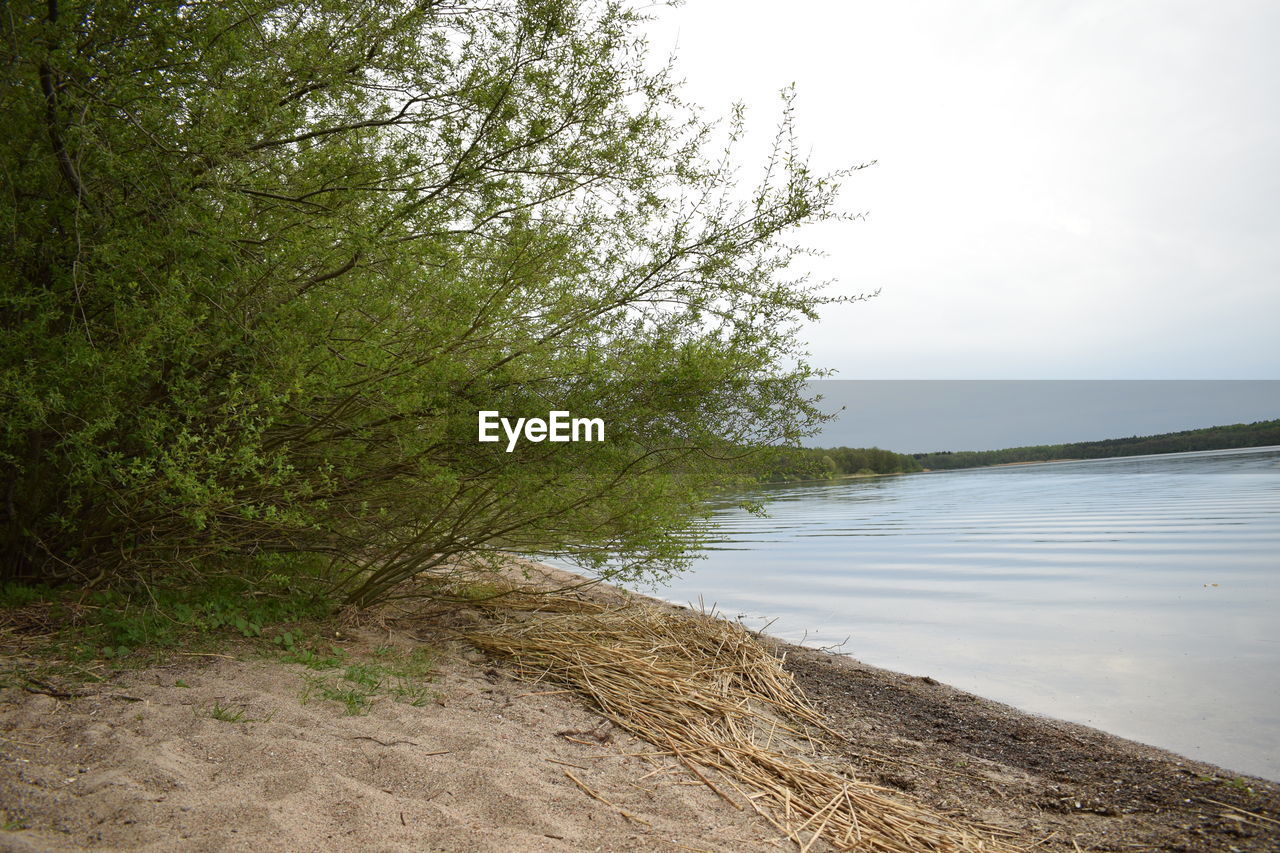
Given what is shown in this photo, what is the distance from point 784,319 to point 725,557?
8.15 meters

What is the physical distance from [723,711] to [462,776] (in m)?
1.76

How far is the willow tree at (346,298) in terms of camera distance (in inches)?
133

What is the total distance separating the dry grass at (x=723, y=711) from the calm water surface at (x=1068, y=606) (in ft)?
3.76

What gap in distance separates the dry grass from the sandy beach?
14 centimetres

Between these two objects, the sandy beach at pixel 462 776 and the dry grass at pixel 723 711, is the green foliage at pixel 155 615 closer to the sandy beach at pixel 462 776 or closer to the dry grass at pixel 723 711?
the sandy beach at pixel 462 776

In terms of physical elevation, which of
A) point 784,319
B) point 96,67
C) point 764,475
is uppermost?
point 96,67

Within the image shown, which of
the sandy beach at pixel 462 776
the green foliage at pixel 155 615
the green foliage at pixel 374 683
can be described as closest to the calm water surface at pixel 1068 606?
the sandy beach at pixel 462 776

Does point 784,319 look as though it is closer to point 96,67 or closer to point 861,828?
point 861,828

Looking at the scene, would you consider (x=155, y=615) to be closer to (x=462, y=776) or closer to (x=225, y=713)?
(x=225, y=713)

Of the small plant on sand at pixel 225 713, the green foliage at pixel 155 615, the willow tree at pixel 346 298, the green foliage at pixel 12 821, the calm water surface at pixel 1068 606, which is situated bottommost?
the calm water surface at pixel 1068 606

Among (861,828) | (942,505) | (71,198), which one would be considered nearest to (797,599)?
(861,828)

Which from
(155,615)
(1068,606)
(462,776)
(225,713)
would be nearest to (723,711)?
(462,776)

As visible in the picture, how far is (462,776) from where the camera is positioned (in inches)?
112

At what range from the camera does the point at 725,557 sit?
1236cm
